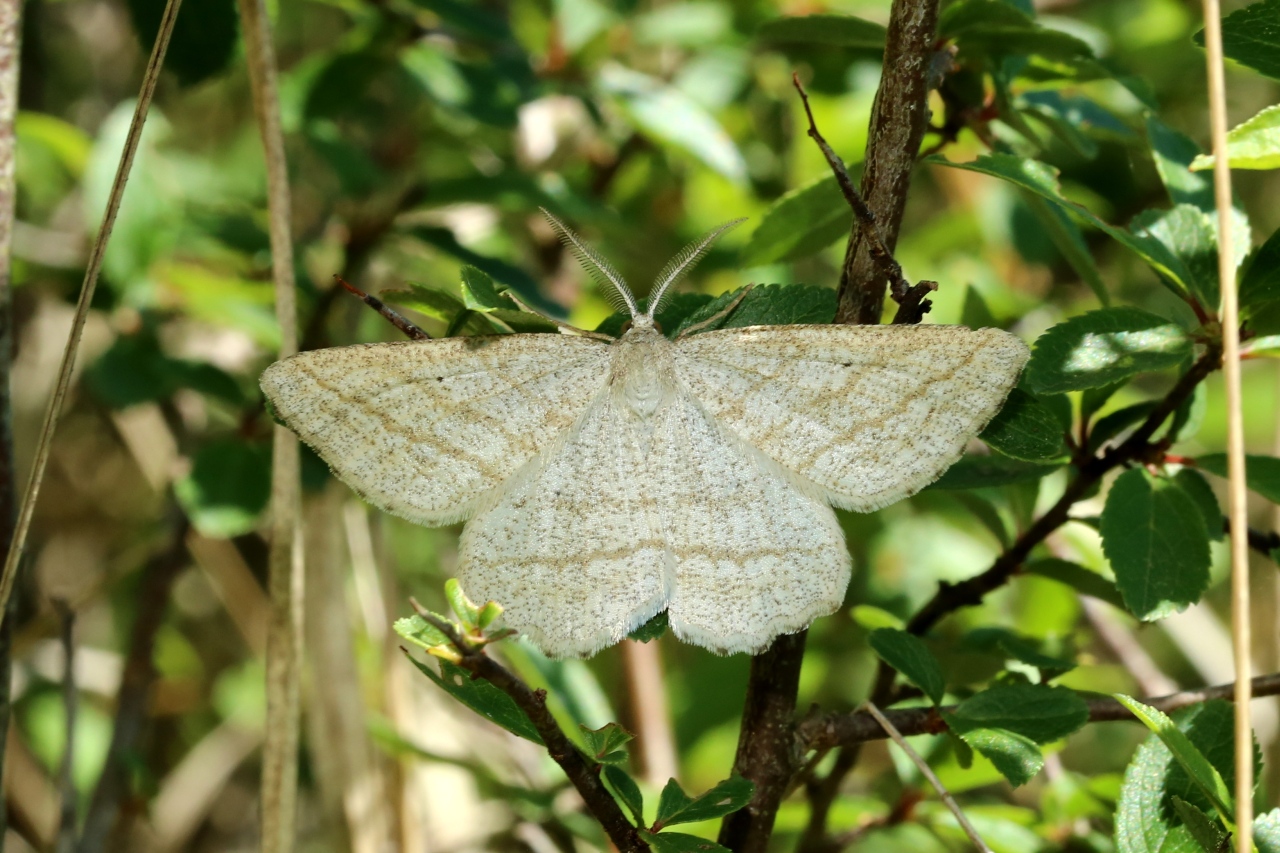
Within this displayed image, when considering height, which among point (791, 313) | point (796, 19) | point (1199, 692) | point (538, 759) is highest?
point (796, 19)

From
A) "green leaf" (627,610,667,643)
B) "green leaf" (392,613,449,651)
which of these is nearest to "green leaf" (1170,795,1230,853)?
"green leaf" (627,610,667,643)

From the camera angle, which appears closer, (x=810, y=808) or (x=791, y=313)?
(x=791, y=313)

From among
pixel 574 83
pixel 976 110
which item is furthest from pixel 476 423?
pixel 574 83

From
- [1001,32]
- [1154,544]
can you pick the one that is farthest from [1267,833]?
[1001,32]

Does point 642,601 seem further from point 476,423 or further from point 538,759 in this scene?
point 538,759

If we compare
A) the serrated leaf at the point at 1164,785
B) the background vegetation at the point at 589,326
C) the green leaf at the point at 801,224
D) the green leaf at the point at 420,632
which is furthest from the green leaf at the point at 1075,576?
the green leaf at the point at 420,632

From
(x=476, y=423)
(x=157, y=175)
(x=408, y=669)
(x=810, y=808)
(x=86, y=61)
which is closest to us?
(x=476, y=423)
